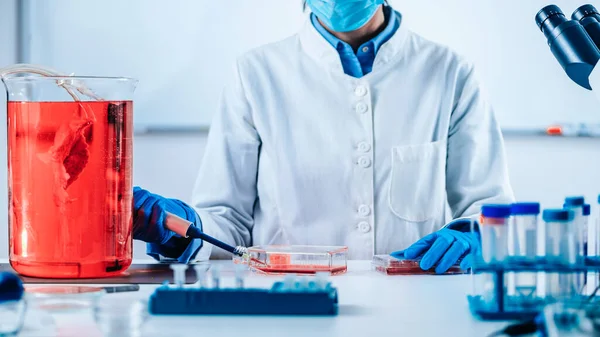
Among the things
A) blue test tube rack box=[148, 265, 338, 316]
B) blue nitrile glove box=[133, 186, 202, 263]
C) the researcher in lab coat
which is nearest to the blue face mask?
the researcher in lab coat

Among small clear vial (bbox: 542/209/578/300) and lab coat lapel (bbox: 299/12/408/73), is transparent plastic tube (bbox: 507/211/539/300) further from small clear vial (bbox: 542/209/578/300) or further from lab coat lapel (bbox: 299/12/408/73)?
lab coat lapel (bbox: 299/12/408/73)

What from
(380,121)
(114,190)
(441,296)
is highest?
(380,121)

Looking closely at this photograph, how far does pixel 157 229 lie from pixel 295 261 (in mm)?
206

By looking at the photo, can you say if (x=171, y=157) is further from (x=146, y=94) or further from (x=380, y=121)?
(x=380, y=121)

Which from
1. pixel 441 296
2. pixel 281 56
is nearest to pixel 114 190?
pixel 441 296

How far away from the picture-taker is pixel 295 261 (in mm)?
959

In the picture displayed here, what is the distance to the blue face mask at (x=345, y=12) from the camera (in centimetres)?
157

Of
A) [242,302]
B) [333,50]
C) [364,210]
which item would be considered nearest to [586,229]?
[242,302]

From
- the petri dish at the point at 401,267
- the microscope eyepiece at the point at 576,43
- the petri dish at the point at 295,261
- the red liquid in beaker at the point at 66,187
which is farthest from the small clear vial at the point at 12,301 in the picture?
the microscope eyepiece at the point at 576,43

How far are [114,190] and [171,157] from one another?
1555mm

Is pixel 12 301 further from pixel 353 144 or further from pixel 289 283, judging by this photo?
pixel 353 144

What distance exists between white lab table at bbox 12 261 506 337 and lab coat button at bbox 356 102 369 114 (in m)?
0.82

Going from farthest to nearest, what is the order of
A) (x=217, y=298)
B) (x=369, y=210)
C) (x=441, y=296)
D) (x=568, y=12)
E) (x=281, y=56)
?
(x=568, y=12), (x=281, y=56), (x=369, y=210), (x=441, y=296), (x=217, y=298)

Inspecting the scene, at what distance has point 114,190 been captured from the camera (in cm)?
85
